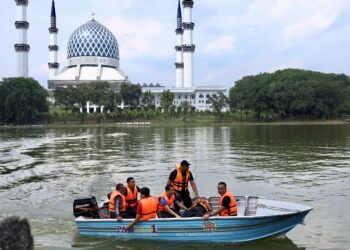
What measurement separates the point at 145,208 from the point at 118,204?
2.68ft

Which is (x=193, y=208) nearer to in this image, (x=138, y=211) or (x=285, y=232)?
(x=138, y=211)

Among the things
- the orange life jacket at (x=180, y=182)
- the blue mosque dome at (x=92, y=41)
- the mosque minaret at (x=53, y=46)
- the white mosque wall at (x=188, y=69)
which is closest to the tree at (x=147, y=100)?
the white mosque wall at (x=188, y=69)

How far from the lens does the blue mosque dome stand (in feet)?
330

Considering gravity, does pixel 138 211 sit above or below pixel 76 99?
below

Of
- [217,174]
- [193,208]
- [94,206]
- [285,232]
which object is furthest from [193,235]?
[217,174]

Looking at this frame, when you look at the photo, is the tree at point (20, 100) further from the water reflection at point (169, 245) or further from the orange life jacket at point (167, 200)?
the orange life jacket at point (167, 200)

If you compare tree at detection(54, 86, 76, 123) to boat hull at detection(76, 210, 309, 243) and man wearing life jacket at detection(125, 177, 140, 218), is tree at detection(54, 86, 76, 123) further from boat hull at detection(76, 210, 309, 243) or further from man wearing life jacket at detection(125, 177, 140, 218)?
boat hull at detection(76, 210, 309, 243)

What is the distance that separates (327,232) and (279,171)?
8.66 metres

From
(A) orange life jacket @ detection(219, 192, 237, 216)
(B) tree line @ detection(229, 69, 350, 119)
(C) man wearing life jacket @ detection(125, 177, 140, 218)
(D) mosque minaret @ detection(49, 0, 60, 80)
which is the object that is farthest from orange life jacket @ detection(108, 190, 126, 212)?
(D) mosque minaret @ detection(49, 0, 60, 80)

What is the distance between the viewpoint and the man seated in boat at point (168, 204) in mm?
9086

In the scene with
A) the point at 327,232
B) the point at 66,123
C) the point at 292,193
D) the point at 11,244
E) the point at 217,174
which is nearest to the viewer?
the point at 11,244

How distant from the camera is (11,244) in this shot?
7.12 feet

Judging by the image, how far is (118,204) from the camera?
9.42 meters

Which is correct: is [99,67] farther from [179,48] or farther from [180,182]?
[180,182]
